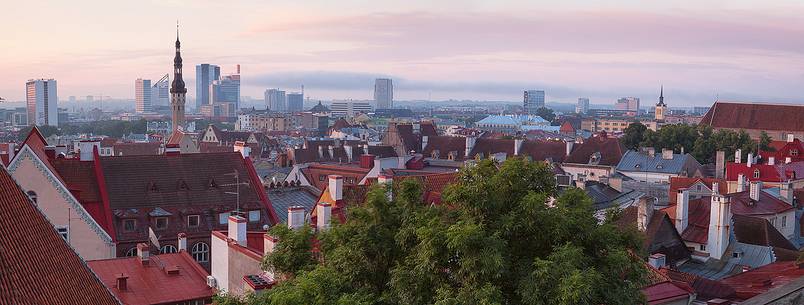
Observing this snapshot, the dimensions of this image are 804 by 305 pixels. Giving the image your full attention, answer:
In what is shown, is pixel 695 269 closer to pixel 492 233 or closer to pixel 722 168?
pixel 492 233

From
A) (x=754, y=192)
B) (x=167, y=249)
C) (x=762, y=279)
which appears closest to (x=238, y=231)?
(x=167, y=249)

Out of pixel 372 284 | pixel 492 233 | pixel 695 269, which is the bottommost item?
pixel 695 269

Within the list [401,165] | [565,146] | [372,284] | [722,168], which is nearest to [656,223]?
[372,284]

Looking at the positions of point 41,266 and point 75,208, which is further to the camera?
point 75,208

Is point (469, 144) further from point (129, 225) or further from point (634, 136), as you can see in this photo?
point (129, 225)

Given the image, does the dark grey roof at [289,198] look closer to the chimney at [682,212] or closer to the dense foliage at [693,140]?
the chimney at [682,212]

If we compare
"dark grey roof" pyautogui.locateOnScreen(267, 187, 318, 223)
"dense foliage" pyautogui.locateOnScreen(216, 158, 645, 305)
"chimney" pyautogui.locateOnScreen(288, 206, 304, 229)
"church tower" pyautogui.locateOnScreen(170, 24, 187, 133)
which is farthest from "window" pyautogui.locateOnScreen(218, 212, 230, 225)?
"church tower" pyautogui.locateOnScreen(170, 24, 187, 133)

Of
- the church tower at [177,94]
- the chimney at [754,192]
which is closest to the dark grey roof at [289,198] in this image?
the chimney at [754,192]
